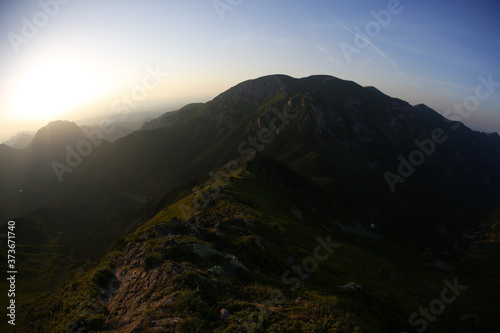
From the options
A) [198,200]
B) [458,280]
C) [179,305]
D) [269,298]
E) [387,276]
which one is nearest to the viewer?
[179,305]

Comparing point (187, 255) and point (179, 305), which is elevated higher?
point (187, 255)

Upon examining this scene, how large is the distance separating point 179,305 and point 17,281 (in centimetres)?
17256

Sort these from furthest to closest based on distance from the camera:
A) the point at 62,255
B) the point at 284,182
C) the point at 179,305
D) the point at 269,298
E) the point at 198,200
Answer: the point at 62,255
the point at 284,182
the point at 198,200
the point at 269,298
the point at 179,305

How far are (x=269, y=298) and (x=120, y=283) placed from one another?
15.9 m

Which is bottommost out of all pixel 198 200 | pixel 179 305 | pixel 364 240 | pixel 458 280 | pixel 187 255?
pixel 458 280

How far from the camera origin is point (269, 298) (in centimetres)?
2234

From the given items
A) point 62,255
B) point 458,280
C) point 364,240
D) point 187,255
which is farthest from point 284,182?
point 62,255

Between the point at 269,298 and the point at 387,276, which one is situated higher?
the point at 269,298

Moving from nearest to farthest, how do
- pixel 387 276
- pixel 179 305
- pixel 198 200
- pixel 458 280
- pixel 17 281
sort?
pixel 179 305 < pixel 387 276 < pixel 198 200 < pixel 458 280 < pixel 17 281

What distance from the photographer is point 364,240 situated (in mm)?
145250

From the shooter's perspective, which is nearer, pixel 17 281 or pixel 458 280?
pixel 458 280

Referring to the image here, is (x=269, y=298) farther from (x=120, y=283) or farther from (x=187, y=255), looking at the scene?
(x=120, y=283)

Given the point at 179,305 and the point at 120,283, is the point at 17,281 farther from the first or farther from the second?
the point at 179,305

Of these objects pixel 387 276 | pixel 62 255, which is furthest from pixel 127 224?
pixel 387 276
